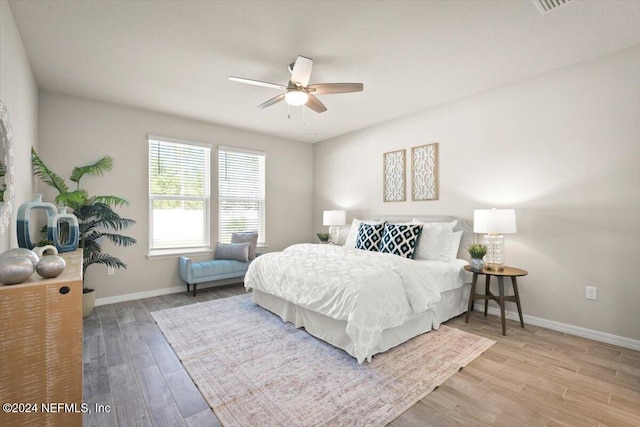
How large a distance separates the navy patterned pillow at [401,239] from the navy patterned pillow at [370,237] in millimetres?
107

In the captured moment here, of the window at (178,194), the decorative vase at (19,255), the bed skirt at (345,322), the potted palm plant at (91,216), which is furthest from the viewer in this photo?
the window at (178,194)

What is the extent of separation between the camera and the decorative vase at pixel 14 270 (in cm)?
118

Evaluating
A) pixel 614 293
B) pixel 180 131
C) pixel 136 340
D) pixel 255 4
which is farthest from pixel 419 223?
pixel 180 131

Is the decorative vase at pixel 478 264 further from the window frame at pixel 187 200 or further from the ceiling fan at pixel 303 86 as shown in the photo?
the window frame at pixel 187 200

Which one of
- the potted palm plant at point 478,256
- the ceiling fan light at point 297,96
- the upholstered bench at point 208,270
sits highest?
the ceiling fan light at point 297,96

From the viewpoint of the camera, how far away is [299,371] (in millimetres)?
2281

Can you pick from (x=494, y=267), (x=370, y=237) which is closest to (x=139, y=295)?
(x=370, y=237)

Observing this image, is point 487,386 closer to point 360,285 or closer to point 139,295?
point 360,285

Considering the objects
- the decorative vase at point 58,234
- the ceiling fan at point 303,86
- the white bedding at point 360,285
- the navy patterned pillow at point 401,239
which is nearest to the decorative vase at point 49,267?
the decorative vase at point 58,234

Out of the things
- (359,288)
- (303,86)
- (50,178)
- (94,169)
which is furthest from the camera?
(94,169)

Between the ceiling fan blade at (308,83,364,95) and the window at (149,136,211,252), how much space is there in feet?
8.93

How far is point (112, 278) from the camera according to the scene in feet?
13.3

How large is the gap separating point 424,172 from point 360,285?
8.37ft

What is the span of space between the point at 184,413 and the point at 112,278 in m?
3.02
